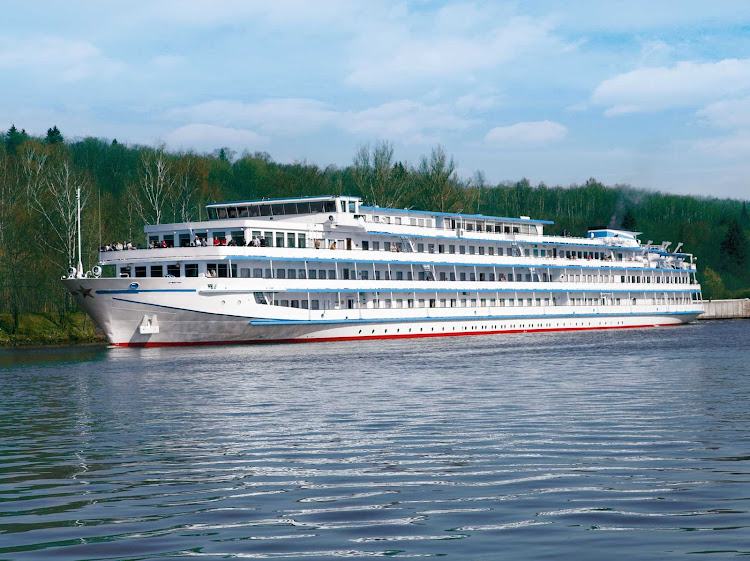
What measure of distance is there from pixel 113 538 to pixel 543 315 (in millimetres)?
75311

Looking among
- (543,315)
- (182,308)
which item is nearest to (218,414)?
(182,308)

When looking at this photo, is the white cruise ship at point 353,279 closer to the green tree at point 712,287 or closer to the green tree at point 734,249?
the green tree at point 712,287

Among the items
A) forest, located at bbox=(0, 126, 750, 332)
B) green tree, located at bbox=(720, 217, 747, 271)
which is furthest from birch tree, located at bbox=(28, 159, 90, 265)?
green tree, located at bbox=(720, 217, 747, 271)

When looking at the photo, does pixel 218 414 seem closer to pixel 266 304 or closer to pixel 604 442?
pixel 604 442

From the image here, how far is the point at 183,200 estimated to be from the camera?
103 meters

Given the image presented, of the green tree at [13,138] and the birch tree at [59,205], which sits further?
the green tree at [13,138]

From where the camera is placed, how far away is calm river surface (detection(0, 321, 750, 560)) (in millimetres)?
10797

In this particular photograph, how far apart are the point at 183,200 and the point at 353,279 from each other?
40721 mm

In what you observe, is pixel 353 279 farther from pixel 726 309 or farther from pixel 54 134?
pixel 54 134

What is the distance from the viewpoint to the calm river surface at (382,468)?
10797 millimetres

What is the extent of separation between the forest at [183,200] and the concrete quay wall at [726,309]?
213 inches

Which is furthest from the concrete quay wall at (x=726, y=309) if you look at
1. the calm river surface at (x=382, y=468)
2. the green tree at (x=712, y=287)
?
the calm river surface at (x=382, y=468)

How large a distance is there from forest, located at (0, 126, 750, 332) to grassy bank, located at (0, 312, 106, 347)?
2.19ft

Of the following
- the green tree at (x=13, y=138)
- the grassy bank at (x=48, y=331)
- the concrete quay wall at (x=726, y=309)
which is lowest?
the concrete quay wall at (x=726, y=309)
